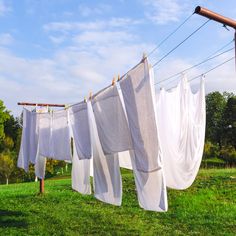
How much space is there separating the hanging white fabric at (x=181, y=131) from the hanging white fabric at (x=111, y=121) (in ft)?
1.32

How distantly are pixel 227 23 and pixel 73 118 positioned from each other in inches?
120

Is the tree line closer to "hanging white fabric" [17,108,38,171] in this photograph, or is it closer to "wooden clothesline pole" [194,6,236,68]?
"hanging white fabric" [17,108,38,171]

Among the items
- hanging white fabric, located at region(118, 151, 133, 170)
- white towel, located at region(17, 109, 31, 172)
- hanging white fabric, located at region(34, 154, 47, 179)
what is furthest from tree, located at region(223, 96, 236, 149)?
hanging white fabric, located at region(118, 151, 133, 170)

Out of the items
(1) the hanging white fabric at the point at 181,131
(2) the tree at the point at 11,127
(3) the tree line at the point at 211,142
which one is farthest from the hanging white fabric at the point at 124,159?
(2) the tree at the point at 11,127

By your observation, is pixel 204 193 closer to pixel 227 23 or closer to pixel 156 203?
pixel 156 203

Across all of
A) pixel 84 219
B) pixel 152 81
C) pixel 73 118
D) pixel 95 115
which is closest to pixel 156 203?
pixel 152 81

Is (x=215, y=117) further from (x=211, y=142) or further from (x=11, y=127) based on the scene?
(x=11, y=127)

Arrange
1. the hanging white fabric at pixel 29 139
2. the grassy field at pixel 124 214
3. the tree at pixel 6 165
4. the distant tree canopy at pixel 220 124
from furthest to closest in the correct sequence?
the distant tree canopy at pixel 220 124 → the tree at pixel 6 165 → the hanging white fabric at pixel 29 139 → the grassy field at pixel 124 214

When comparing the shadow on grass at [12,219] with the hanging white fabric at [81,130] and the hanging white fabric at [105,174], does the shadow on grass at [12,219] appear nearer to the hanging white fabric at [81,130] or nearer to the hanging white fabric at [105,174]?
the hanging white fabric at [81,130]

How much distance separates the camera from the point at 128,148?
441 centimetres

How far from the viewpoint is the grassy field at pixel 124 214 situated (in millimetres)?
6758

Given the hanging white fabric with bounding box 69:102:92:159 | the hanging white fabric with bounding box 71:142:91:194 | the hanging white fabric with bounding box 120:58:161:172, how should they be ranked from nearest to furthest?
the hanging white fabric with bounding box 120:58:161:172
the hanging white fabric with bounding box 69:102:92:159
the hanging white fabric with bounding box 71:142:91:194

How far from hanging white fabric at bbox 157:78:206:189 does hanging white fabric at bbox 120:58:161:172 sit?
18.0 inches

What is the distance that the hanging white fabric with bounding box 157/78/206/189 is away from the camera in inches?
175
